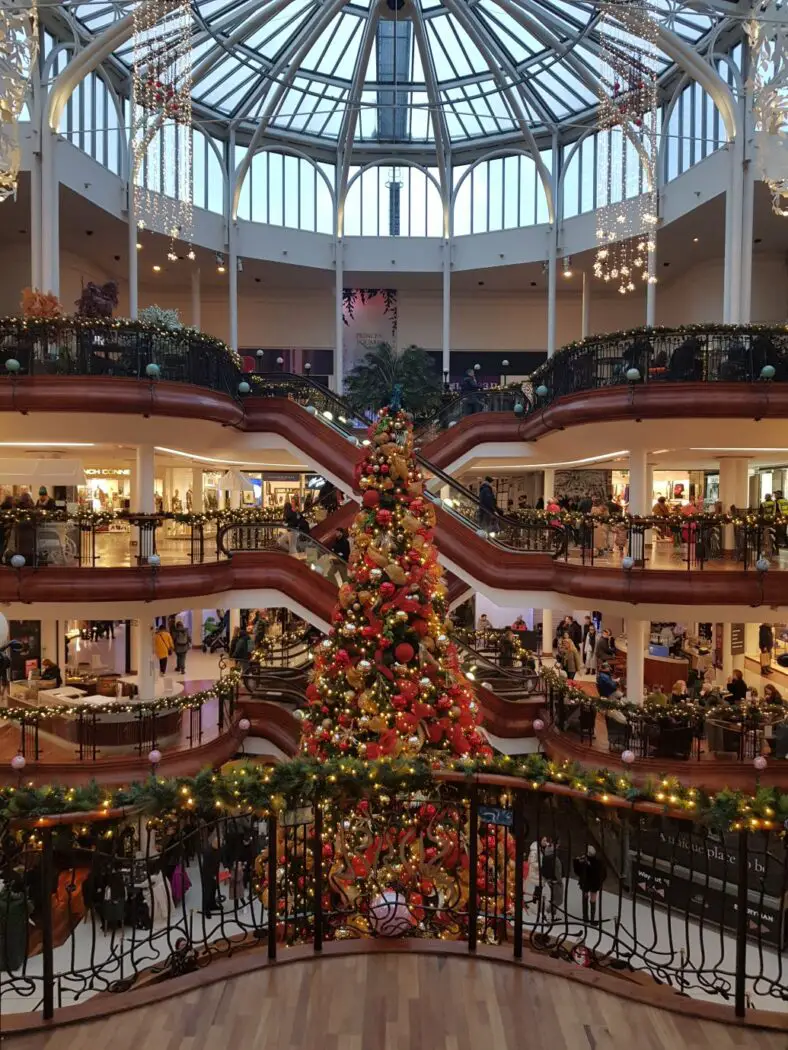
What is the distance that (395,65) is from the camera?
86.1 feet

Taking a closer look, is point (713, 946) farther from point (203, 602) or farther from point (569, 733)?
point (203, 602)

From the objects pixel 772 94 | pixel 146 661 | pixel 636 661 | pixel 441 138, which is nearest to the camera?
pixel 772 94

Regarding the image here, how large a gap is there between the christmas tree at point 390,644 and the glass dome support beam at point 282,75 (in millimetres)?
19346

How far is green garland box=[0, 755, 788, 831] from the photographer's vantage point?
4.41 meters

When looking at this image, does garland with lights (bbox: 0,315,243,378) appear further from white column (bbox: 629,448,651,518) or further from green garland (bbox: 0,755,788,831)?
green garland (bbox: 0,755,788,831)

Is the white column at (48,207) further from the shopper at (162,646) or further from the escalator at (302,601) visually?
the shopper at (162,646)

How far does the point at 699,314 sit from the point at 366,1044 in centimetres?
2865

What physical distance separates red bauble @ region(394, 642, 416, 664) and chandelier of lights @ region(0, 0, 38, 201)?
6618 millimetres

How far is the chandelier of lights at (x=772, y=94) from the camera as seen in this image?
6551 millimetres

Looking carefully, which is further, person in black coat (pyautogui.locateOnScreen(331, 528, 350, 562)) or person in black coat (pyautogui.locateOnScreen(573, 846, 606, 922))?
person in black coat (pyautogui.locateOnScreen(331, 528, 350, 562))

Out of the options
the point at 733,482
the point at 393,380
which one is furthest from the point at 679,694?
the point at 393,380

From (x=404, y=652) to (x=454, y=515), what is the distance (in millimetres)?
8015

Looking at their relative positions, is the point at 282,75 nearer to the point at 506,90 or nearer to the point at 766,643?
the point at 506,90

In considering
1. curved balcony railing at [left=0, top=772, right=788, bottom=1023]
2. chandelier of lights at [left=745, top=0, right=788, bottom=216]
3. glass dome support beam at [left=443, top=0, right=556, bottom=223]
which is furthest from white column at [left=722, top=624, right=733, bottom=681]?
glass dome support beam at [left=443, top=0, right=556, bottom=223]
